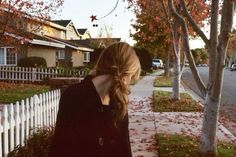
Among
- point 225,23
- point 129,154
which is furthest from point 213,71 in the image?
point 129,154

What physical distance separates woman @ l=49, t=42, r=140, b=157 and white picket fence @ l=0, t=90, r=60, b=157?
127 inches

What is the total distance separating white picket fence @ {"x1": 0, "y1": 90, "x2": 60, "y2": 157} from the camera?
20.0 ft

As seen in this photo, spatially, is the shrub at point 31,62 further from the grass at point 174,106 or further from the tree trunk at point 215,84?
the tree trunk at point 215,84

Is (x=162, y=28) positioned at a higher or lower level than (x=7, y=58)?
higher

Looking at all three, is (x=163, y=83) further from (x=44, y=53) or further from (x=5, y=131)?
(x=5, y=131)

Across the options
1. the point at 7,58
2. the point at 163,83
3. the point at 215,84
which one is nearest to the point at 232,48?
the point at 163,83

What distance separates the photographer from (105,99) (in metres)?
2.90

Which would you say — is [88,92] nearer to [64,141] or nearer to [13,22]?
[64,141]

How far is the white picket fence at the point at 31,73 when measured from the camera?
2697cm

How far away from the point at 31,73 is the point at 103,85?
24.6m

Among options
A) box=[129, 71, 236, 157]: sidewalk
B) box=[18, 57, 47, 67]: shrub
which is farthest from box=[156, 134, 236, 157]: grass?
box=[18, 57, 47, 67]: shrub

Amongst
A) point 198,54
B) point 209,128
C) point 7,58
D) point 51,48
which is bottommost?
point 209,128

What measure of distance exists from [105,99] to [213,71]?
5088mm

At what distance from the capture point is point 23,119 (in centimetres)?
685
